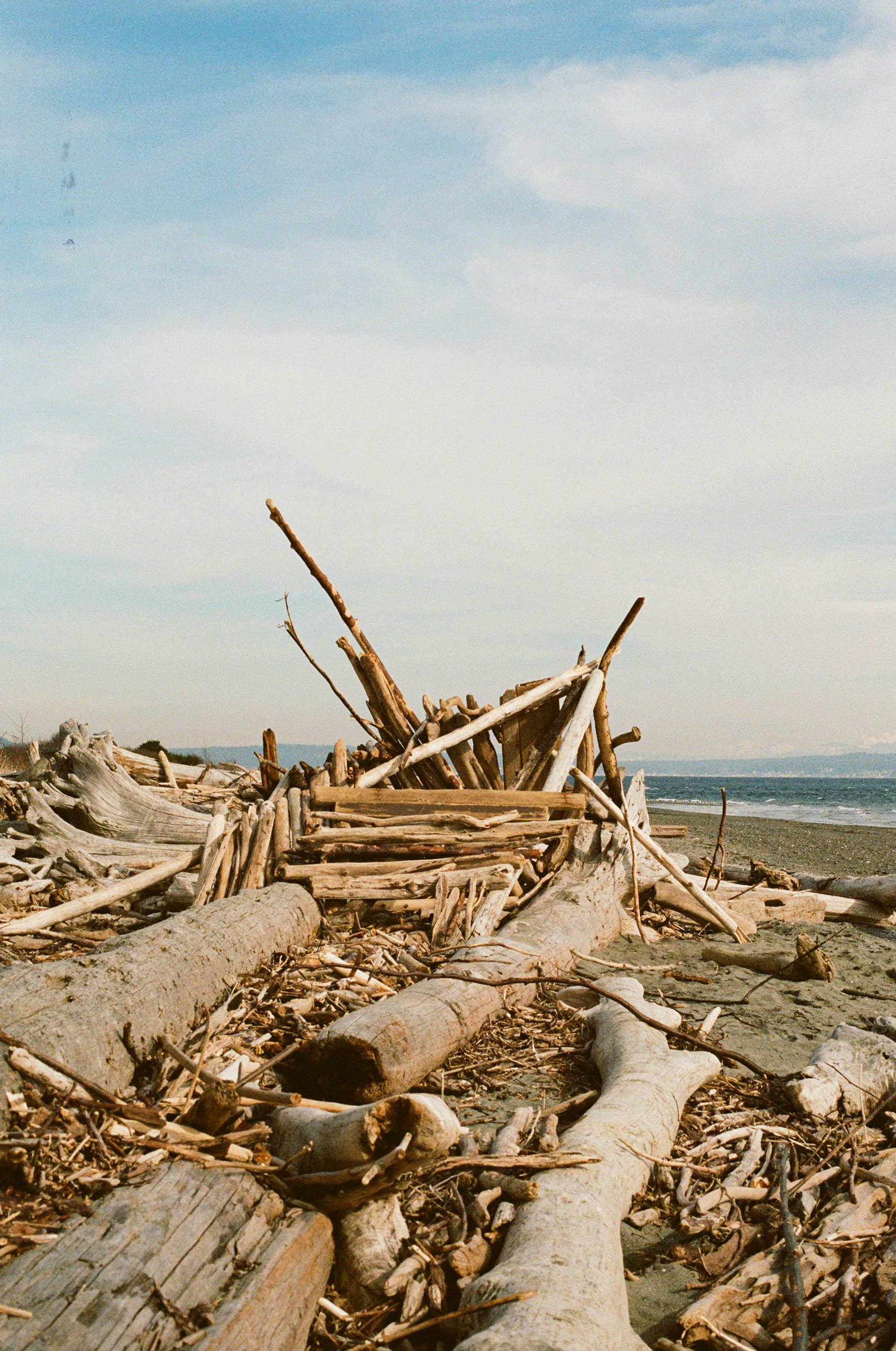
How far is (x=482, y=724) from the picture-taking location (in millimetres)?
8914

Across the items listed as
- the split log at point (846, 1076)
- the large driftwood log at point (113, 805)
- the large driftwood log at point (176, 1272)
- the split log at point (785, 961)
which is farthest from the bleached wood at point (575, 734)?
the large driftwood log at point (176, 1272)

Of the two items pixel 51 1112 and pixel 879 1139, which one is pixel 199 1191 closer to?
pixel 51 1112

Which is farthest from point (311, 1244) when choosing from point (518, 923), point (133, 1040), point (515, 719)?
point (515, 719)

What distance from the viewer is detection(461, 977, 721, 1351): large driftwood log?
2.41 metres

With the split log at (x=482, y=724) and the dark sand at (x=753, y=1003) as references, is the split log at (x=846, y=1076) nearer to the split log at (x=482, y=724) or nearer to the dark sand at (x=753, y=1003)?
the dark sand at (x=753, y=1003)

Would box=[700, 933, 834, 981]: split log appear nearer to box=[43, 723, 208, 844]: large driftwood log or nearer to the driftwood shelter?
the driftwood shelter

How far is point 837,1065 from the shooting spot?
175 inches

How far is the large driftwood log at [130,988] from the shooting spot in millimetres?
3594

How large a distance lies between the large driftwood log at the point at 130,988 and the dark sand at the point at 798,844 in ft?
29.3

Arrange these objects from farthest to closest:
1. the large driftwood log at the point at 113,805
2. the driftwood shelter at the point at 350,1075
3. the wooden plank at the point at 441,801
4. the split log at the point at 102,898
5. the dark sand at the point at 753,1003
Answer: the large driftwood log at the point at 113,805, the wooden plank at the point at 441,801, the split log at the point at 102,898, the dark sand at the point at 753,1003, the driftwood shelter at the point at 350,1075

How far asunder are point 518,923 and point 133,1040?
367 centimetres

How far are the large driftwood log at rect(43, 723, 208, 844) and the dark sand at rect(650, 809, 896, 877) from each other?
A: 24.3 feet

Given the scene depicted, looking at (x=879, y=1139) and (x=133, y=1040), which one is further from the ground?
(x=133, y=1040)

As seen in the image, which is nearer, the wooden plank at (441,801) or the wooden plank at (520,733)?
the wooden plank at (441,801)
